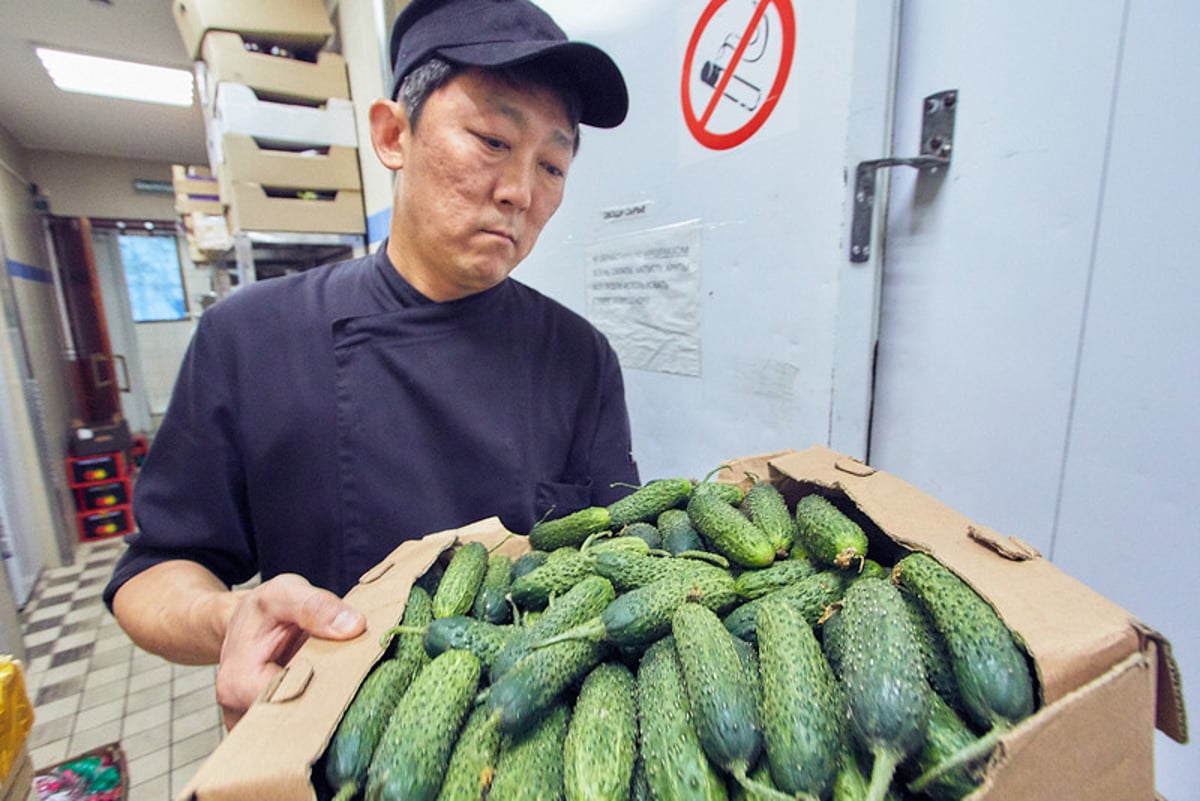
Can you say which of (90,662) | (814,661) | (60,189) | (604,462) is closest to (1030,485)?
(814,661)

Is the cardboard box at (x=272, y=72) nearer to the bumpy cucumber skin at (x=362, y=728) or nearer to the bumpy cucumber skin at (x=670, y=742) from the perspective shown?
the bumpy cucumber skin at (x=362, y=728)

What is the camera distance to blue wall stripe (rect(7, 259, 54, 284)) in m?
3.77

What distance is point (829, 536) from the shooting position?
0.66 meters

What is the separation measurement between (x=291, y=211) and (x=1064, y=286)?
2994 millimetres

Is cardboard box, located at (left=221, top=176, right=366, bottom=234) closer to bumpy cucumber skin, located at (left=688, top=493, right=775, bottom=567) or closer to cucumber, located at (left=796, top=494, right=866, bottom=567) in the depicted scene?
bumpy cucumber skin, located at (left=688, top=493, right=775, bottom=567)

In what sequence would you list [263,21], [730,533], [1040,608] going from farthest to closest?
[263,21], [730,533], [1040,608]

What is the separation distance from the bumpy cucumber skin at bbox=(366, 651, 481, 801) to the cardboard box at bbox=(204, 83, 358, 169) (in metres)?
2.77

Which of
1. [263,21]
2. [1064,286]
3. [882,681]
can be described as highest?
[263,21]

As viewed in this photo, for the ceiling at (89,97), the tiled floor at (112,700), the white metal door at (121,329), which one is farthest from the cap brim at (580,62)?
the white metal door at (121,329)

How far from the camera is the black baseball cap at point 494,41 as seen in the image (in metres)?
0.82

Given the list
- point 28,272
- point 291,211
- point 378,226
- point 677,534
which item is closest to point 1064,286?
point 677,534

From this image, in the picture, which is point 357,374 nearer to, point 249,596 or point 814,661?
point 249,596

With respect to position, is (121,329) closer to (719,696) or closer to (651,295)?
(651,295)

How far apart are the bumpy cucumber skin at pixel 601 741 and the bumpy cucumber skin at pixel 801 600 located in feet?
0.49
